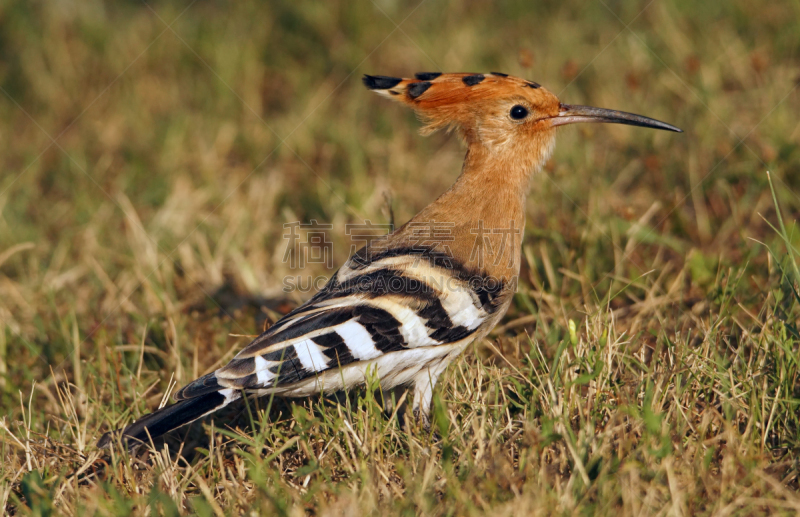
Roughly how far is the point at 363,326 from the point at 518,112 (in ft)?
3.09

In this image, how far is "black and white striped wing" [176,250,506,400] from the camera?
202 cm

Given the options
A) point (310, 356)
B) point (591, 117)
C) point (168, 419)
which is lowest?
point (168, 419)

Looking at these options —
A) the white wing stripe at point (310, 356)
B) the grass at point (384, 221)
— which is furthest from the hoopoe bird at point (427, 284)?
the grass at point (384, 221)

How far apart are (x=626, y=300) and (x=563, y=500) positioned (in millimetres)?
1282

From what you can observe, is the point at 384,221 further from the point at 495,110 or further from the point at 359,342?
the point at 359,342

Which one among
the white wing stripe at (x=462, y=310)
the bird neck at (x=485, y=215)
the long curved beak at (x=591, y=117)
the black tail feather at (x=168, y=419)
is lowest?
the black tail feather at (x=168, y=419)

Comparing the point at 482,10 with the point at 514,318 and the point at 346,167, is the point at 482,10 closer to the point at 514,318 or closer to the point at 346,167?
→ the point at 346,167

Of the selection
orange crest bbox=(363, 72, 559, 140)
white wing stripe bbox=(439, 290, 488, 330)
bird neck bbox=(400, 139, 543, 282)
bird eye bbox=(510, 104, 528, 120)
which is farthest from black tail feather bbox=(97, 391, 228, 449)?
bird eye bbox=(510, 104, 528, 120)

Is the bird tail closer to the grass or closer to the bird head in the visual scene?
the grass

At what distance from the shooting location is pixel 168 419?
196cm

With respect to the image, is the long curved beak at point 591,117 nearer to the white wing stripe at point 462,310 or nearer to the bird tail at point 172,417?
the white wing stripe at point 462,310

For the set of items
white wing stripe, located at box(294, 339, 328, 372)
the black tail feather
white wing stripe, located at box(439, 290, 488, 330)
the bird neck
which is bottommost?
the black tail feather

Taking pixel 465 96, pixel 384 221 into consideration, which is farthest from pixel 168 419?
pixel 384 221

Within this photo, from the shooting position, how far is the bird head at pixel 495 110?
248 cm
